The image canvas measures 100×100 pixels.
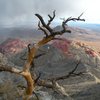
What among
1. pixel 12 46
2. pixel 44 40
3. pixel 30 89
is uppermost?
pixel 44 40

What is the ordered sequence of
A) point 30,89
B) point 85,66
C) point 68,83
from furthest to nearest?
1. point 85,66
2. point 68,83
3. point 30,89

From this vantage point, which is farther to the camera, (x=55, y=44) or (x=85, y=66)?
(x=55, y=44)

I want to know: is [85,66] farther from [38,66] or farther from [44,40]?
[44,40]

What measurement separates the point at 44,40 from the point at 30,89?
104 centimetres

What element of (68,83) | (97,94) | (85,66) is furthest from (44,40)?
(85,66)

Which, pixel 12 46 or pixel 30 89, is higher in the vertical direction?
pixel 30 89

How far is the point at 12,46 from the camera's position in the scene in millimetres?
68375

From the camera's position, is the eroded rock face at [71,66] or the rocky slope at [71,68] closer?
the rocky slope at [71,68]

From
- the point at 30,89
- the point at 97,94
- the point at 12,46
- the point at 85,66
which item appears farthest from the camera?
the point at 12,46

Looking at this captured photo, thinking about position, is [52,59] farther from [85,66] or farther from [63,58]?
[85,66]

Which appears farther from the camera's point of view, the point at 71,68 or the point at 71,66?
the point at 71,66

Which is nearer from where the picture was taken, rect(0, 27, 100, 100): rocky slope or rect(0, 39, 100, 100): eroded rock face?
rect(0, 27, 100, 100): rocky slope

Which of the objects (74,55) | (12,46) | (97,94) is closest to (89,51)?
(74,55)

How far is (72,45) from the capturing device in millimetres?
46000
